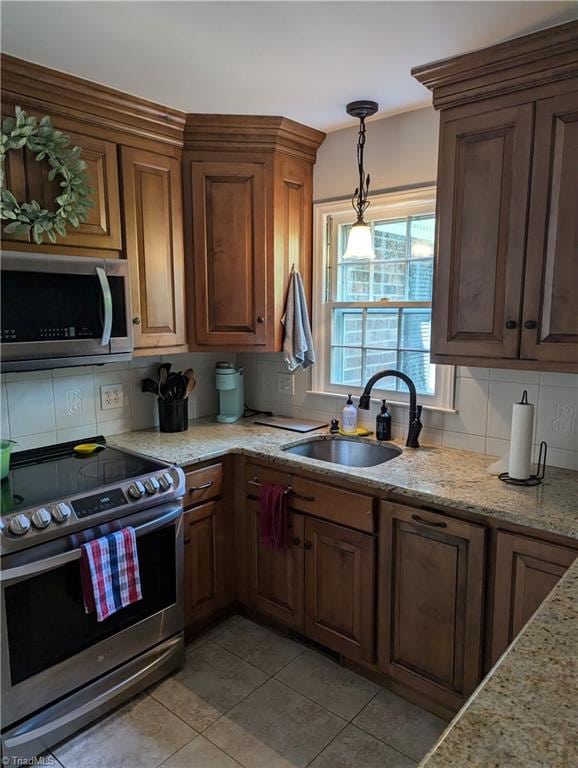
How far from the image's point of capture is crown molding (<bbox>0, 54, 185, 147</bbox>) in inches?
74.5

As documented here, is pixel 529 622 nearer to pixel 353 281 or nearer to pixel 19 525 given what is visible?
pixel 19 525

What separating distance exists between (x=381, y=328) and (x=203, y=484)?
45.8 inches

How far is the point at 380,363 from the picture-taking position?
267 cm

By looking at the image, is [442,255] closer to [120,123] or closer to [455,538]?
[455,538]

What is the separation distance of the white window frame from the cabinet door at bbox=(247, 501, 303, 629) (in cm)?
79

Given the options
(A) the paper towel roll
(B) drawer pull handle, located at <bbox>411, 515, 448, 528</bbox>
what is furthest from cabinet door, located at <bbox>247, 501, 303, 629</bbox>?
(A) the paper towel roll

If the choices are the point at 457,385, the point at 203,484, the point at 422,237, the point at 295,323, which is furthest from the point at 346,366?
the point at 203,484

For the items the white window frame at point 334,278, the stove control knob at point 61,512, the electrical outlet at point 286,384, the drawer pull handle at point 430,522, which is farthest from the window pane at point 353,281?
the stove control knob at point 61,512

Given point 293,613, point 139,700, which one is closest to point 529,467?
point 293,613

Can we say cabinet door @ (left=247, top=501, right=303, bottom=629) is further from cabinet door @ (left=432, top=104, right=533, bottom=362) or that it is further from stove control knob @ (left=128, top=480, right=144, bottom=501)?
cabinet door @ (left=432, top=104, right=533, bottom=362)

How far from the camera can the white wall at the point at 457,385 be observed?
6.84 ft

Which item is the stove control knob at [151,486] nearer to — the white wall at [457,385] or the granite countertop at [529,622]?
the granite countertop at [529,622]

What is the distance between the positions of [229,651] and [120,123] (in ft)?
7.74

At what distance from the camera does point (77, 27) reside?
1625mm
